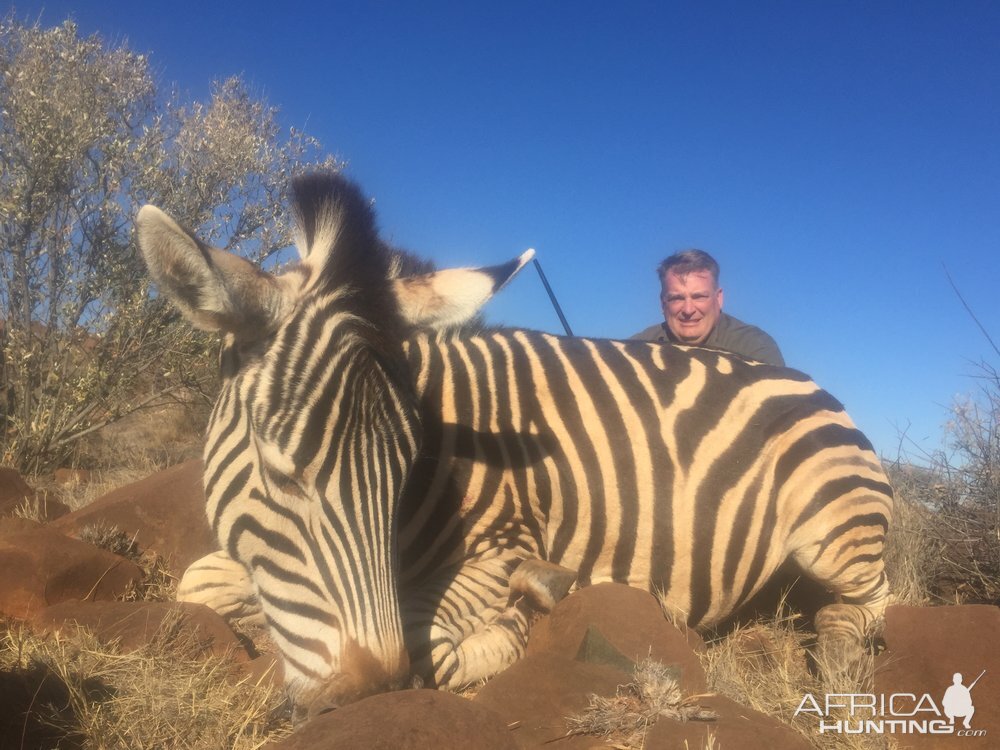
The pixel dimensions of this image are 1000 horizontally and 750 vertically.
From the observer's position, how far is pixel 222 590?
10.4 feet

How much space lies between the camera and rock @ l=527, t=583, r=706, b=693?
2512 mm

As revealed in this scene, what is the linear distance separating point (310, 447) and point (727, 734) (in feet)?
4.74

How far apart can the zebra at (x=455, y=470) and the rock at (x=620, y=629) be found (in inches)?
6.4

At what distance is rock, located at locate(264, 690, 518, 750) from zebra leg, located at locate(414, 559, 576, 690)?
0.88 m

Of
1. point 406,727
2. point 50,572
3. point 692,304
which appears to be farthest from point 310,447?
point 692,304

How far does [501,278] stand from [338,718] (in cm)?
167

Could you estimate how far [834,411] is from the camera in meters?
3.79

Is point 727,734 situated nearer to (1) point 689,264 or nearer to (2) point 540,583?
(2) point 540,583

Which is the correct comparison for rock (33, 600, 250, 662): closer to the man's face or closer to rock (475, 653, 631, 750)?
rock (475, 653, 631, 750)

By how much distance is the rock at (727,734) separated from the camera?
1849 millimetres

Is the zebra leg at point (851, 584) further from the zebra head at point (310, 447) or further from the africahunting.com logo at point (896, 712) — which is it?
the zebra head at point (310, 447)

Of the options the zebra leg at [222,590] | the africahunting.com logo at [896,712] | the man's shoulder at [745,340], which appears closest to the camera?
the africahunting.com logo at [896,712]

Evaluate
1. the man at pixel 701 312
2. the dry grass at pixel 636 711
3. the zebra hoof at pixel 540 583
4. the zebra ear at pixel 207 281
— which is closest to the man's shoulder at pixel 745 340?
the man at pixel 701 312

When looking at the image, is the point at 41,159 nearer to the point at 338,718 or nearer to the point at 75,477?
the point at 75,477
